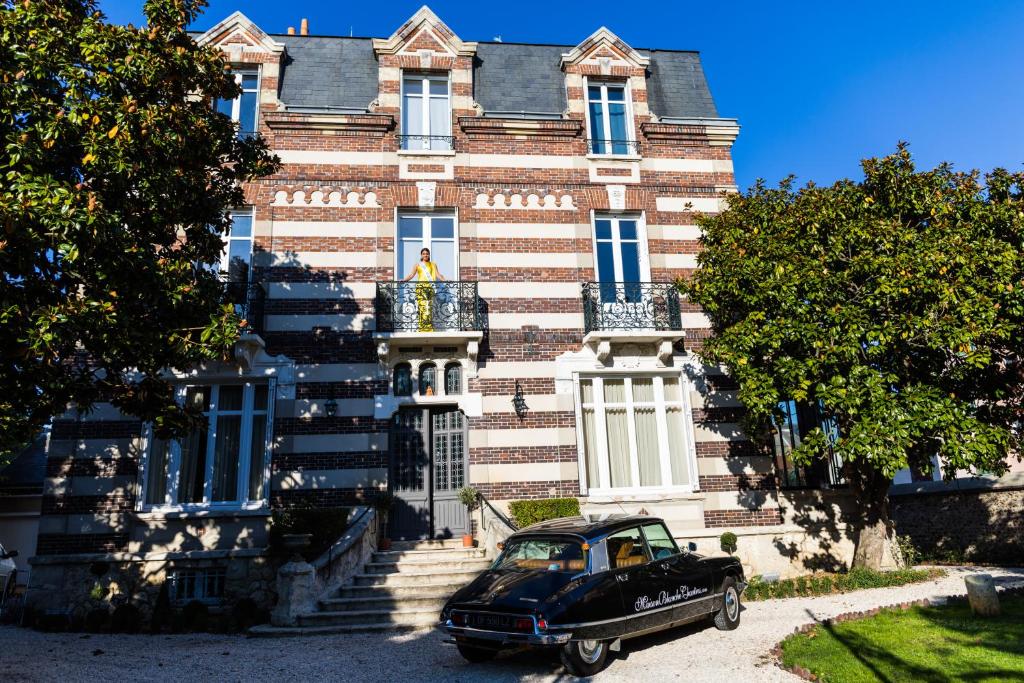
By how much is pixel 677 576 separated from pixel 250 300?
32.5 ft

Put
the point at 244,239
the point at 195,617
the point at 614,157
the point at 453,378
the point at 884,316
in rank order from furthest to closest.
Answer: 1. the point at 614,157
2. the point at 244,239
3. the point at 453,378
4. the point at 884,316
5. the point at 195,617

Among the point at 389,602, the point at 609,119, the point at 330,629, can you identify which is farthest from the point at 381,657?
the point at 609,119

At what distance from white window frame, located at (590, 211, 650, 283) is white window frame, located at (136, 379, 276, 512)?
764 centimetres

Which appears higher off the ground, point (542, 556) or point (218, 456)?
point (218, 456)

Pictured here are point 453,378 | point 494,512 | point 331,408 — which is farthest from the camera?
point 453,378

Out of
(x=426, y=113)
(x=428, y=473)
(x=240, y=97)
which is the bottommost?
(x=428, y=473)

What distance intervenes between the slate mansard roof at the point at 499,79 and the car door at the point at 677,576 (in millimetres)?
10854

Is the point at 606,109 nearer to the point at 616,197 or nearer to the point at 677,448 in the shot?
the point at 616,197

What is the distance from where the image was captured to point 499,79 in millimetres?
16438

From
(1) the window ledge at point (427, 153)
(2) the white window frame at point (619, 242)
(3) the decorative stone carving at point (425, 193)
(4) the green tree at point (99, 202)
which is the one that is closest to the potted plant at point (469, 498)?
(2) the white window frame at point (619, 242)

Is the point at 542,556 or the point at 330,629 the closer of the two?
the point at 542,556

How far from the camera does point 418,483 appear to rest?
1358 cm

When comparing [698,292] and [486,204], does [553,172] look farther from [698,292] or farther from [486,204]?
[698,292]

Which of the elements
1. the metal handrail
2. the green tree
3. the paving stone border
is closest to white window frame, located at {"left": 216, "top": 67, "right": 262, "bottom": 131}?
Answer: the green tree
